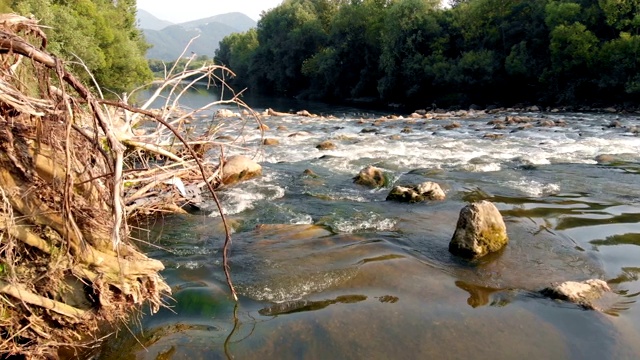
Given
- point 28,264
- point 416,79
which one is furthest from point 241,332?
point 416,79

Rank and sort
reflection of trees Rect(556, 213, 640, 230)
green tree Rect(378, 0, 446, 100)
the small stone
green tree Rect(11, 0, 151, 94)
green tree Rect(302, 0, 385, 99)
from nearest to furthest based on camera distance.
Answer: reflection of trees Rect(556, 213, 640, 230)
the small stone
green tree Rect(11, 0, 151, 94)
green tree Rect(378, 0, 446, 100)
green tree Rect(302, 0, 385, 99)

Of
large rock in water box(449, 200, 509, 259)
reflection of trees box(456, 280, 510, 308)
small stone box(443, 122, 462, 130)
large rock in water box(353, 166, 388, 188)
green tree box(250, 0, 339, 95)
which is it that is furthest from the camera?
green tree box(250, 0, 339, 95)

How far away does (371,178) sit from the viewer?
10.8 metres

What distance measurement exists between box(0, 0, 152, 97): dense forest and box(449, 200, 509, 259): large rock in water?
71.0 ft

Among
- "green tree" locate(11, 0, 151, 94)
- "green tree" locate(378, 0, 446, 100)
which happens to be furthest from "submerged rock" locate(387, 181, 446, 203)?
"green tree" locate(378, 0, 446, 100)

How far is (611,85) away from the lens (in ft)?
98.4

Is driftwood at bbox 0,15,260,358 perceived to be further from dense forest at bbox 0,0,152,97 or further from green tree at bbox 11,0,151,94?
green tree at bbox 11,0,151,94

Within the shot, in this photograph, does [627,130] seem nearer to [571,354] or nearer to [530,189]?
[530,189]

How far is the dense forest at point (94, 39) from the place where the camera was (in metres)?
23.0

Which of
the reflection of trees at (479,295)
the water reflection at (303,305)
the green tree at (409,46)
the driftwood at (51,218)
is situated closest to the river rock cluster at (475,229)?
the reflection of trees at (479,295)

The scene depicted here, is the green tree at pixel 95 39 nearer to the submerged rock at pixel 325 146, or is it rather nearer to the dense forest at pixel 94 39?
the dense forest at pixel 94 39

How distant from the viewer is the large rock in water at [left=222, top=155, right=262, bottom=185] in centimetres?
1106

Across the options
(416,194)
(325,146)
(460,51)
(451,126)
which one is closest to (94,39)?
(325,146)

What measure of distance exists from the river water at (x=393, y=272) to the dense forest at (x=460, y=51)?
23.2 m
